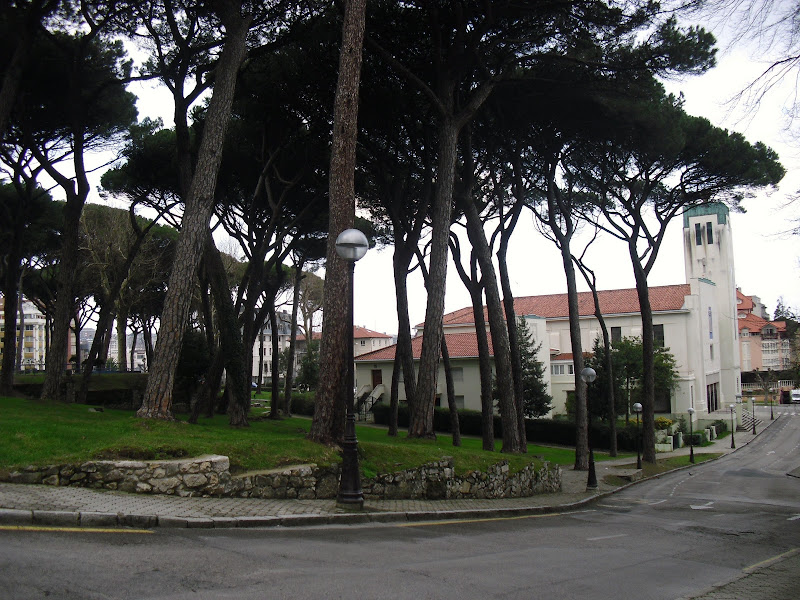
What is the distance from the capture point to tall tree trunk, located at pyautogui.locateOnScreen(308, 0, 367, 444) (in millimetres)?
11898

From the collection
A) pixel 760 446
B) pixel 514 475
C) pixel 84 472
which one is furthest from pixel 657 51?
pixel 760 446

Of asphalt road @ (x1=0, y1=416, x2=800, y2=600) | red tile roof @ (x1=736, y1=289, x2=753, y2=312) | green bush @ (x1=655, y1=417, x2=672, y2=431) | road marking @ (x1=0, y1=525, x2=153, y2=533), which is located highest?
red tile roof @ (x1=736, y1=289, x2=753, y2=312)

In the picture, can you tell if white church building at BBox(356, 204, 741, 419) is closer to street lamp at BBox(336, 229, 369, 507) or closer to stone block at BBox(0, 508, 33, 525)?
street lamp at BBox(336, 229, 369, 507)

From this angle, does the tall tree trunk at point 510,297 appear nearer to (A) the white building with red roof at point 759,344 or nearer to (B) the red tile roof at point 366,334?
(B) the red tile roof at point 366,334

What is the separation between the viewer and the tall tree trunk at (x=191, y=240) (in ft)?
40.1

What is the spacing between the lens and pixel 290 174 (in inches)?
915

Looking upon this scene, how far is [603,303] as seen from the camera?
5406 cm

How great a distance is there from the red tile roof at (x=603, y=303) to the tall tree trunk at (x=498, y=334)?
3490 cm

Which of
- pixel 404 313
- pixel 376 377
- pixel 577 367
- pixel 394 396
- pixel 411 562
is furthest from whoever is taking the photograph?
pixel 376 377

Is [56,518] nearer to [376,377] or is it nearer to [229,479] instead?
[229,479]

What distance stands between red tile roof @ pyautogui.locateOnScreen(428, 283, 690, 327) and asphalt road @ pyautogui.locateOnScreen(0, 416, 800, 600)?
40.7m

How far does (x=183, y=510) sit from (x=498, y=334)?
459 inches

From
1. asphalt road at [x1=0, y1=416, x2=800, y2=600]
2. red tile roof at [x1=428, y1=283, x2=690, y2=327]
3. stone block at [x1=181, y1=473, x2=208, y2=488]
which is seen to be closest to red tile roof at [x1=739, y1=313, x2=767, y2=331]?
red tile roof at [x1=428, y1=283, x2=690, y2=327]

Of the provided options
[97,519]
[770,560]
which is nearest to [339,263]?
[97,519]
